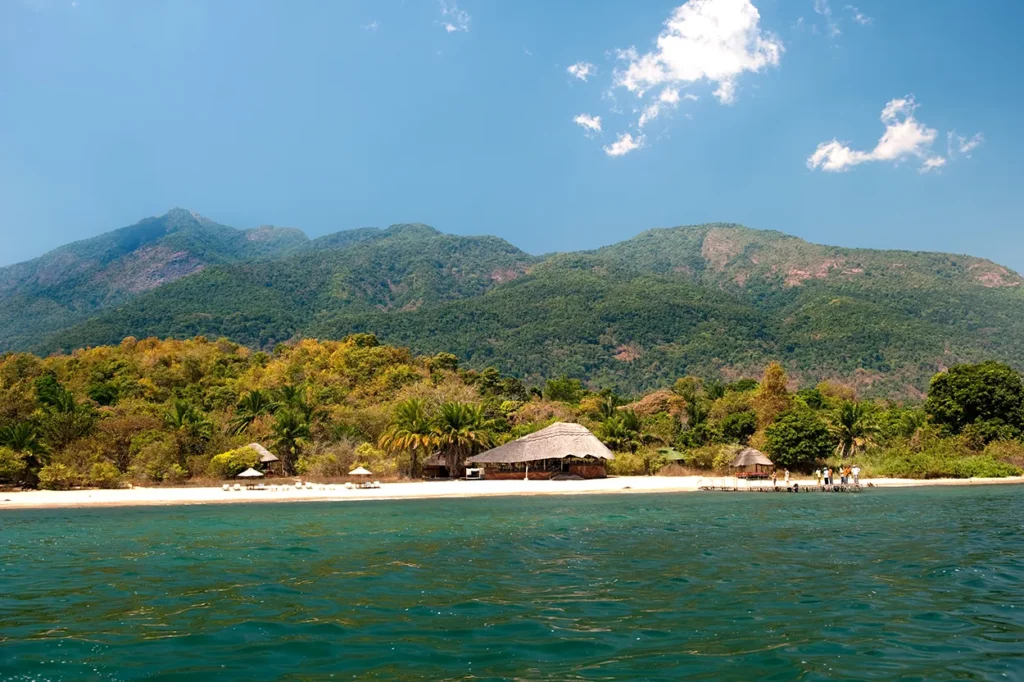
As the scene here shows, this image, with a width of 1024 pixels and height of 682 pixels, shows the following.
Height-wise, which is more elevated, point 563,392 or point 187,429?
point 563,392

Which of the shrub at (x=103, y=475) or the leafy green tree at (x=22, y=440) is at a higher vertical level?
the leafy green tree at (x=22, y=440)

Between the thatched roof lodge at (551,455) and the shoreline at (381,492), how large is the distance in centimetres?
150

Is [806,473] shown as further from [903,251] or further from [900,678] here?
[903,251]

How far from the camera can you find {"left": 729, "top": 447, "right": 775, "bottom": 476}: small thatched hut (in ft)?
132

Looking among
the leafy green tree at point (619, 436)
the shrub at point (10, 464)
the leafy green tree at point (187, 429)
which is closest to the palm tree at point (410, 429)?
the leafy green tree at point (187, 429)

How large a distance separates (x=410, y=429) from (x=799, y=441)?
22683mm

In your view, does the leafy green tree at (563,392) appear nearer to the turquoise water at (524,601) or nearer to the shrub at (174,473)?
the shrub at (174,473)

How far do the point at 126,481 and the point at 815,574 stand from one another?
1412 inches

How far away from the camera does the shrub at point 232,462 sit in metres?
37.4

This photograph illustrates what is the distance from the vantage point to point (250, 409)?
150 feet

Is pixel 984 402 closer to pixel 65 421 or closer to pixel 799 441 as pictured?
pixel 799 441

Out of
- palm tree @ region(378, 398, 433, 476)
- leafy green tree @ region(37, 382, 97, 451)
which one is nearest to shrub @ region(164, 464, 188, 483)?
leafy green tree @ region(37, 382, 97, 451)

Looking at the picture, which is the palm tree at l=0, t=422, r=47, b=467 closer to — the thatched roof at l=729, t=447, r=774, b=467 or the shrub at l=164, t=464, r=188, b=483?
the shrub at l=164, t=464, r=188, b=483

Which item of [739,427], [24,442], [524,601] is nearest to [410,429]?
[24,442]
